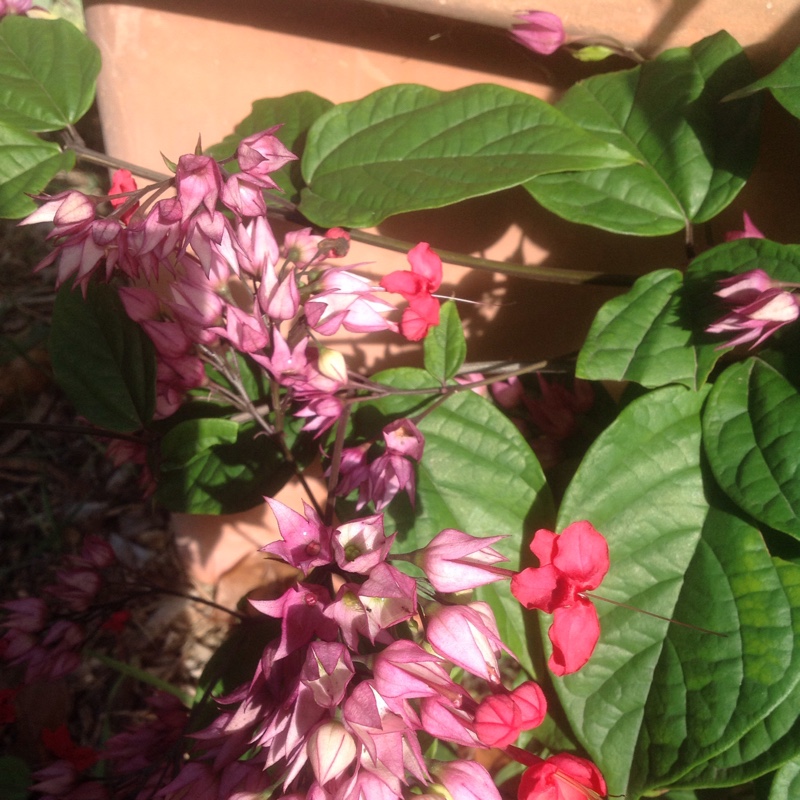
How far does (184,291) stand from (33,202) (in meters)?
0.25

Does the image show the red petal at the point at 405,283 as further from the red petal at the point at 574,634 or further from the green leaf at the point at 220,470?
the red petal at the point at 574,634

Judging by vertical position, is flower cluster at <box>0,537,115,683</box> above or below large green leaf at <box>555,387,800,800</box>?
below

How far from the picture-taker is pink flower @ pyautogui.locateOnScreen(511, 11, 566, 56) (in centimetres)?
79

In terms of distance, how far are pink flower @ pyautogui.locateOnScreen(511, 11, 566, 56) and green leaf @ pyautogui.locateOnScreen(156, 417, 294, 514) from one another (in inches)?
21.9

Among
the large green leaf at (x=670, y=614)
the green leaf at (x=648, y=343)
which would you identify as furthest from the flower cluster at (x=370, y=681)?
the green leaf at (x=648, y=343)

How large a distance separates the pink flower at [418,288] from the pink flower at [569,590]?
276mm

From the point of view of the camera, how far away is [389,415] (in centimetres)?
86

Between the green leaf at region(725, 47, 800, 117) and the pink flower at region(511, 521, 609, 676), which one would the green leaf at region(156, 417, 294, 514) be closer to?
the pink flower at region(511, 521, 609, 676)

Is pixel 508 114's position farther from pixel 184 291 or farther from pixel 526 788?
pixel 526 788

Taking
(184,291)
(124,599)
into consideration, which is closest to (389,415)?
(184,291)

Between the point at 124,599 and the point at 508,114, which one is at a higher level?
the point at 508,114

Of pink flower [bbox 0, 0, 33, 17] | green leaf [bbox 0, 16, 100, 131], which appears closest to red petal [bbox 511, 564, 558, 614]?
green leaf [bbox 0, 16, 100, 131]

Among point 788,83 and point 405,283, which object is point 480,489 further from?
point 788,83

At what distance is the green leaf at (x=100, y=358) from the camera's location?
0.83 metres
